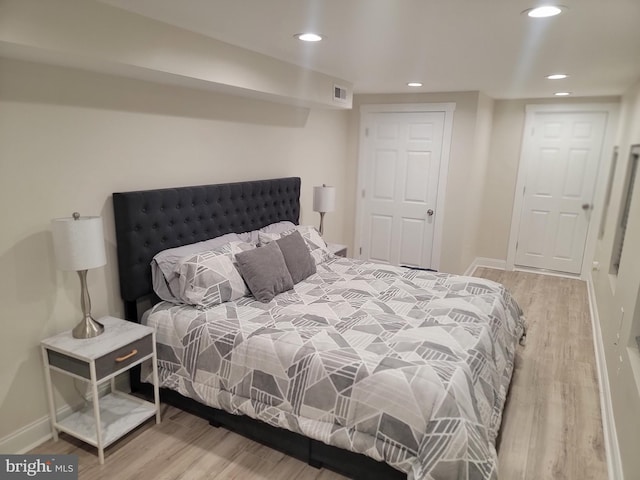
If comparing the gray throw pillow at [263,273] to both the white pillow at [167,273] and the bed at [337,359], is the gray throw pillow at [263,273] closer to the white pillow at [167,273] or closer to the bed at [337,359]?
the bed at [337,359]

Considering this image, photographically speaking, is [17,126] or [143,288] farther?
[143,288]

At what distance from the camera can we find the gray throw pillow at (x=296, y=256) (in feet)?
10.4

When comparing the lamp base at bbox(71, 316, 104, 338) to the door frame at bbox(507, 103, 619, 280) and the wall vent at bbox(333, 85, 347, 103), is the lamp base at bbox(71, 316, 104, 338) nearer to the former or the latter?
the wall vent at bbox(333, 85, 347, 103)

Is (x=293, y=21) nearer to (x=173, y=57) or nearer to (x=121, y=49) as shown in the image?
(x=173, y=57)

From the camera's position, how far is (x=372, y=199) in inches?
209

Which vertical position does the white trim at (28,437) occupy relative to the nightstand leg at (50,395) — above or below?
below

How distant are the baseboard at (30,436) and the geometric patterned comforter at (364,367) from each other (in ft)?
2.02

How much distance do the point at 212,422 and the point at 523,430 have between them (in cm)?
187

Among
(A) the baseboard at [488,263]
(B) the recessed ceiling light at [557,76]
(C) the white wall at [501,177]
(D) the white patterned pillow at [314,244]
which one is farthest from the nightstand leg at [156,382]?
(C) the white wall at [501,177]

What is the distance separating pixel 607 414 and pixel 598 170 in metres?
3.59

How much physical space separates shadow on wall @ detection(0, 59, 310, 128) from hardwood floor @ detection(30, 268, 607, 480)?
1884mm

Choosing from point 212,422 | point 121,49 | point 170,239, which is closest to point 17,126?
point 121,49

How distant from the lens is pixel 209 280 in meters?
2.64

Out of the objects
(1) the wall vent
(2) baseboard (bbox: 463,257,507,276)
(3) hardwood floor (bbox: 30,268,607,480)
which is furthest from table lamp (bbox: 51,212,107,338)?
(2) baseboard (bbox: 463,257,507,276)
